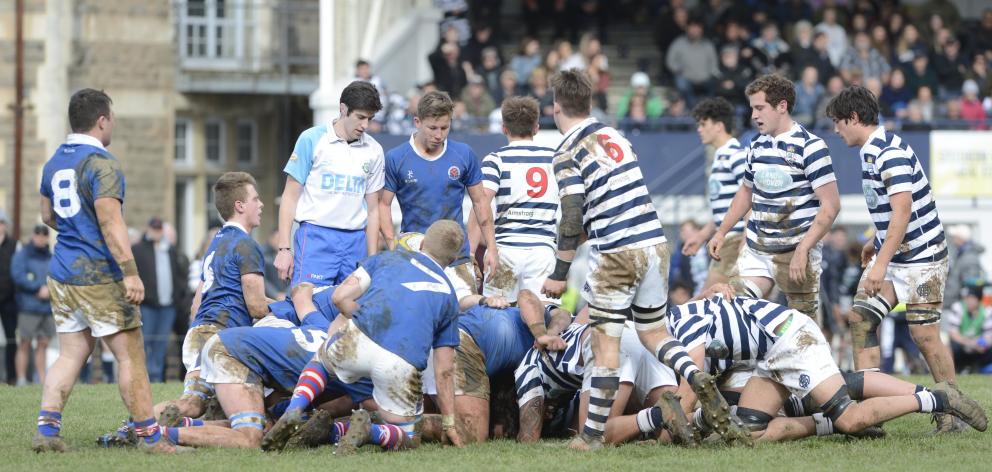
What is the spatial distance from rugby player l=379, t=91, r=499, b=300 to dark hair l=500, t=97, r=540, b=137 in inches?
14.4

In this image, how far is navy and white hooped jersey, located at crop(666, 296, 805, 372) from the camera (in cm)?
834

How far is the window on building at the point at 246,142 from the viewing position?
24.2m

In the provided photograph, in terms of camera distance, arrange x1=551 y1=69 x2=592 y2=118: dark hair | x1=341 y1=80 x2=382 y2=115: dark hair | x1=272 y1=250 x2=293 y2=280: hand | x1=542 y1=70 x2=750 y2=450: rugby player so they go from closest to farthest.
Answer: x1=542 y1=70 x2=750 y2=450: rugby player, x1=551 y1=69 x2=592 y2=118: dark hair, x1=272 y1=250 x2=293 y2=280: hand, x1=341 y1=80 x2=382 y2=115: dark hair

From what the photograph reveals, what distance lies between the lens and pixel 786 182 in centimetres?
952

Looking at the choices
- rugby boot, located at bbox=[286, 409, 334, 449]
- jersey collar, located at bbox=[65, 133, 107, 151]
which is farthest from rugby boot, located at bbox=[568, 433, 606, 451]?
jersey collar, located at bbox=[65, 133, 107, 151]

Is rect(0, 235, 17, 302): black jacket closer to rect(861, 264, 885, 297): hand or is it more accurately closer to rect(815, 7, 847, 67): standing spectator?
rect(861, 264, 885, 297): hand

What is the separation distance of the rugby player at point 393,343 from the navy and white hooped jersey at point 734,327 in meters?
1.41

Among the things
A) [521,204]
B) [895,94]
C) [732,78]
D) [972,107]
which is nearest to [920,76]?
[895,94]

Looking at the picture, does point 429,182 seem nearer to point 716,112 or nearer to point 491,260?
point 491,260

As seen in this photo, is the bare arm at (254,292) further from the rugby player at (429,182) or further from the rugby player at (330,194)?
the rugby player at (429,182)

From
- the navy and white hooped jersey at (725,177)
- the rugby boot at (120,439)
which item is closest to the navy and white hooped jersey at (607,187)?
the rugby boot at (120,439)

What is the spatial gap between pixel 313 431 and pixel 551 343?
1.52 meters

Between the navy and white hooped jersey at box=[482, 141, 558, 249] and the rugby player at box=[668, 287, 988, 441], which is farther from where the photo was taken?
the navy and white hooped jersey at box=[482, 141, 558, 249]

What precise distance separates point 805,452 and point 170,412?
363 cm
